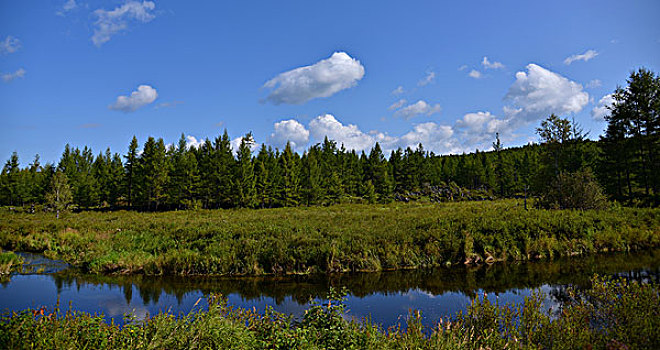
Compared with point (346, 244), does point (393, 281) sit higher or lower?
lower

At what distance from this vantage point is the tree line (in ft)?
104

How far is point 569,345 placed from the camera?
18.8ft

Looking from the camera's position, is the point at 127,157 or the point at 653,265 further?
the point at 127,157

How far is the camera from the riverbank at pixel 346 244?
15.1m

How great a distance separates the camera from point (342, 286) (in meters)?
12.7

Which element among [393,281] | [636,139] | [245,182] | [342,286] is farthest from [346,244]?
[245,182]

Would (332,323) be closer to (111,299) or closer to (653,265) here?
(111,299)

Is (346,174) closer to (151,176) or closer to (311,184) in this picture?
(311,184)

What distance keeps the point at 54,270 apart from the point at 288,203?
38078mm

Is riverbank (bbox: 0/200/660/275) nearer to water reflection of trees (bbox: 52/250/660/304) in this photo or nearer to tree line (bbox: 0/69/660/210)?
water reflection of trees (bbox: 52/250/660/304)

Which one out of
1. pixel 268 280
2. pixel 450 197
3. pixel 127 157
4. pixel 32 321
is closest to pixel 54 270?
pixel 268 280

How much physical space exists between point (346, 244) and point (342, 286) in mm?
3476

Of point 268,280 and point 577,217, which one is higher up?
point 577,217

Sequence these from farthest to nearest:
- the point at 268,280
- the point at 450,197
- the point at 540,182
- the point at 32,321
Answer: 1. the point at 450,197
2. the point at 540,182
3. the point at 268,280
4. the point at 32,321
